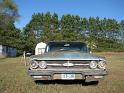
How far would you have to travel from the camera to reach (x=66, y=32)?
316ft

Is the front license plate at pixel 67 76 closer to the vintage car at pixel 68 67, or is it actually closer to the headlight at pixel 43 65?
the vintage car at pixel 68 67

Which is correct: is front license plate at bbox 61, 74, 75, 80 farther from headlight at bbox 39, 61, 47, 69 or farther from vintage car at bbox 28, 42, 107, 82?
headlight at bbox 39, 61, 47, 69

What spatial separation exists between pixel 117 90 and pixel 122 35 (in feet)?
392

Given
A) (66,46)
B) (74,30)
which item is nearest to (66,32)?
(74,30)

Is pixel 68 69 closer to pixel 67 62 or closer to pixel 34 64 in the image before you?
pixel 67 62

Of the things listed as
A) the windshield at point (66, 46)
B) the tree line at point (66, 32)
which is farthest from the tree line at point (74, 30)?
the windshield at point (66, 46)

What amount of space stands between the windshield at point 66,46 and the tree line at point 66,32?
219 ft

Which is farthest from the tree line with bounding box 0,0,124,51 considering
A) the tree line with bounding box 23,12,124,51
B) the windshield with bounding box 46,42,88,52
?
the windshield with bounding box 46,42,88,52

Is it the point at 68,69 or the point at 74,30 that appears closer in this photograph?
the point at 68,69

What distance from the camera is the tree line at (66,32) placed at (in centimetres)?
8544

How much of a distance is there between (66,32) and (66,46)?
84203mm

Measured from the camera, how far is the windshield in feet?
Answer: 40.0

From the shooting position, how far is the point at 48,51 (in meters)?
12.1

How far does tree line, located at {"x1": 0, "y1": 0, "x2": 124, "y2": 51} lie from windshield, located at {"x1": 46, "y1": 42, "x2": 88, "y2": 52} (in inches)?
2632
